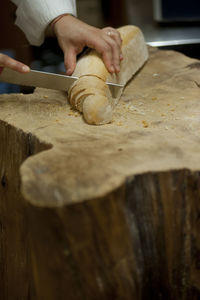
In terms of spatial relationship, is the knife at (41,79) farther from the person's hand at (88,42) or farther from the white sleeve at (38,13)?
the white sleeve at (38,13)

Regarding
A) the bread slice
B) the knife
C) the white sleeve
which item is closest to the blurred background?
the white sleeve

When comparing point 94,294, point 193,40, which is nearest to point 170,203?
point 94,294

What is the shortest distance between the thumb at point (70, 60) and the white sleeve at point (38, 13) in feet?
0.67

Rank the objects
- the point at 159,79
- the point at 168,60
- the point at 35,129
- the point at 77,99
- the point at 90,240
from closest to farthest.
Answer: the point at 90,240
the point at 35,129
the point at 77,99
the point at 159,79
the point at 168,60

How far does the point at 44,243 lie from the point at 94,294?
0.51 feet

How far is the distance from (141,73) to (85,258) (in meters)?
1.08

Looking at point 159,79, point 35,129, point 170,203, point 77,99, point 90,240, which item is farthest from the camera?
point 159,79

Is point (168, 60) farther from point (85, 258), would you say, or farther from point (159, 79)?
point (85, 258)

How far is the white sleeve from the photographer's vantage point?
5.34ft

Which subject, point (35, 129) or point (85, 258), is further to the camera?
point (35, 129)

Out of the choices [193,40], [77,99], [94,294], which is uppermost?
[77,99]

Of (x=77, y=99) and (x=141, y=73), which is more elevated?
(x=77, y=99)

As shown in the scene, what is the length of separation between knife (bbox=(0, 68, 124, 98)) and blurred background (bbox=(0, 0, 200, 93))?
53cm

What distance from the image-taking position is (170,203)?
94 cm
